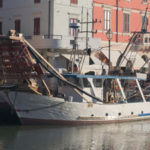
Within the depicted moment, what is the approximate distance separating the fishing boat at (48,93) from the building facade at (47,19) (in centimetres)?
1067

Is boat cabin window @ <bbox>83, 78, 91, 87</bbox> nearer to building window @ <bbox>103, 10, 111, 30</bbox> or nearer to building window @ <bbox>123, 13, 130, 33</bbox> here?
building window @ <bbox>103, 10, 111, 30</bbox>

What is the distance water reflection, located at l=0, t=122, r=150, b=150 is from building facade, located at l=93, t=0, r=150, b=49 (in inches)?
710

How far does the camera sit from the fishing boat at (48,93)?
107 ft

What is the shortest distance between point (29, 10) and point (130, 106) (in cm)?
1637

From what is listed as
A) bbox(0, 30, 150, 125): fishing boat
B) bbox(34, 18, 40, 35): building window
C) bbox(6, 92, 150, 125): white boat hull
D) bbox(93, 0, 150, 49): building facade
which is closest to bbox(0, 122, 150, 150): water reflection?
bbox(6, 92, 150, 125): white boat hull

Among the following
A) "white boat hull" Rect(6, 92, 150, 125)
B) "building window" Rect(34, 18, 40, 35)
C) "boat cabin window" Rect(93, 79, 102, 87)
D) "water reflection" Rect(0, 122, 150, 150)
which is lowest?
"water reflection" Rect(0, 122, 150, 150)

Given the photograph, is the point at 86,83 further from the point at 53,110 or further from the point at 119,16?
the point at 119,16

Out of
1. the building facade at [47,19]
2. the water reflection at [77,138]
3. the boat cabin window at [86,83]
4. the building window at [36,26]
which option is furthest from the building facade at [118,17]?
the water reflection at [77,138]

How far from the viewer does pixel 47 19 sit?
1891 inches

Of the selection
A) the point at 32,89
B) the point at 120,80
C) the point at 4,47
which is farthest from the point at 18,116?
the point at 120,80

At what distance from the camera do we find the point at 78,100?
113ft

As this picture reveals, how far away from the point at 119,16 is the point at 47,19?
830cm

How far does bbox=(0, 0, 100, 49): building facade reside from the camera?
46.8 m

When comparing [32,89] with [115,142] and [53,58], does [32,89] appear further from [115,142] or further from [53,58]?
[53,58]
